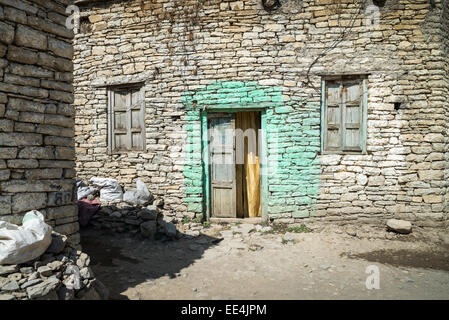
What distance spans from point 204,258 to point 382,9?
5.60 meters

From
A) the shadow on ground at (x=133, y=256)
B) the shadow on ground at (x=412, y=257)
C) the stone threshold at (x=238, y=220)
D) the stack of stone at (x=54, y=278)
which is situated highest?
the stack of stone at (x=54, y=278)

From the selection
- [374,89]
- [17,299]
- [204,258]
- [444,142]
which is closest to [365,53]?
[374,89]

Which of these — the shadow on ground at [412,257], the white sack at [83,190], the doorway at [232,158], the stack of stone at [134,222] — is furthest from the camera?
the doorway at [232,158]

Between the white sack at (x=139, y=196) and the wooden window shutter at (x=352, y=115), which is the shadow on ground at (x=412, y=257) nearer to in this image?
the wooden window shutter at (x=352, y=115)

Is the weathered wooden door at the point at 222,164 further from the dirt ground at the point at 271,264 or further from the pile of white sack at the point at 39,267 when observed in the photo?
the pile of white sack at the point at 39,267

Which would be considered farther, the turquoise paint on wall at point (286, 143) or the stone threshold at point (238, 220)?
the stone threshold at point (238, 220)

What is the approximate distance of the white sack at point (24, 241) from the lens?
206 cm

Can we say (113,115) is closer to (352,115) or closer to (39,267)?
(39,267)

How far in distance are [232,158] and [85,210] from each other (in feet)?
9.75

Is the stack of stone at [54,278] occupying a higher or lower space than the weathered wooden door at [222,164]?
lower

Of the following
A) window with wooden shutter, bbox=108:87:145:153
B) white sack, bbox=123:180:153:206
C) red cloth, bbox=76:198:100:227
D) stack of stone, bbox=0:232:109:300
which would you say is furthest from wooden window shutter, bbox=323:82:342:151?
red cloth, bbox=76:198:100:227
